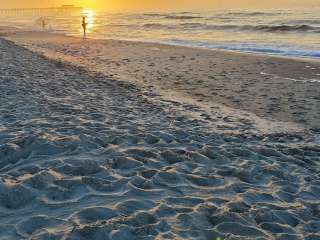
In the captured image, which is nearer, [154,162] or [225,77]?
[154,162]

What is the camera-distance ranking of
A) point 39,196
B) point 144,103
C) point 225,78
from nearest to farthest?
point 39,196 < point 144,103 < point 225,78

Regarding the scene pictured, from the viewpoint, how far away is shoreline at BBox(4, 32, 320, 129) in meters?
13.5

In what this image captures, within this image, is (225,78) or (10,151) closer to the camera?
(10,151)

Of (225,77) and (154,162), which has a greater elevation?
(154,162)

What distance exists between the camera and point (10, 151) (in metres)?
7.32

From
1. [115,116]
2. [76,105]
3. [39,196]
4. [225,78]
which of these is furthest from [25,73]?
[39,196]

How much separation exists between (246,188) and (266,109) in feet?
22.7

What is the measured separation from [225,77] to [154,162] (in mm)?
12261

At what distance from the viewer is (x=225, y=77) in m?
18.9

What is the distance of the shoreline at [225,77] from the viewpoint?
13484mm

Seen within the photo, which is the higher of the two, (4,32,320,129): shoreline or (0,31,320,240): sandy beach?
(0,31,320,240): sandy beach

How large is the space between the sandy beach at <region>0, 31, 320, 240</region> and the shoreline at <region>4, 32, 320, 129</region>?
0.13 metres

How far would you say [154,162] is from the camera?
728cm

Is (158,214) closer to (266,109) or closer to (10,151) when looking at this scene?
(10,151)
